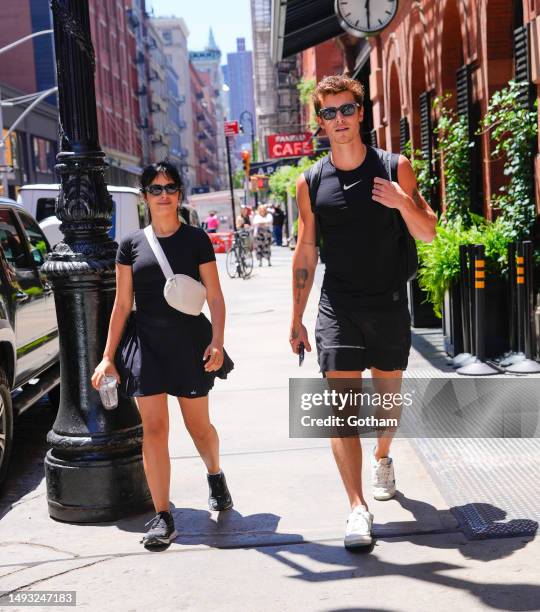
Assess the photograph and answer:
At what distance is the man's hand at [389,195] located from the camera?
434cm

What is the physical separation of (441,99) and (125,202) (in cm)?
682

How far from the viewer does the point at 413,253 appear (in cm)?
467

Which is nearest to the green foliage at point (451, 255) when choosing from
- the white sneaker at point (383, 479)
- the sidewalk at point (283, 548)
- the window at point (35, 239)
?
the sidewalk at point (283, 548)

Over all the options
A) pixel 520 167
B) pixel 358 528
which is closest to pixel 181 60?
pixel 520 167

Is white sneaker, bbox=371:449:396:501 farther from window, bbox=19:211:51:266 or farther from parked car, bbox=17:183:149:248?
parked car, bbox=17:183:149:248

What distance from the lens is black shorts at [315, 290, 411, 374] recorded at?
15.0ft

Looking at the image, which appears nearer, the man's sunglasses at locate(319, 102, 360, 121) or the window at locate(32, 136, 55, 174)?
the man's sunglasses at locate(319, 102, 360, 121)

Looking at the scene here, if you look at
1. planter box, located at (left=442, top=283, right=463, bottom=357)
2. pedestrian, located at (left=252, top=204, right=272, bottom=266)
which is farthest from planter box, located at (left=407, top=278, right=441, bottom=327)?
pedestrian, located at (left=252, top=204, right=272, bottom=266)

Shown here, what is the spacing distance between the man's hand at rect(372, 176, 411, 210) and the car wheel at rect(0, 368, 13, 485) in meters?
2.89

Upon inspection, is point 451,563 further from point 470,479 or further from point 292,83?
point 292,83

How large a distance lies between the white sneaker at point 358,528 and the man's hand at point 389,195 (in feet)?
4.74

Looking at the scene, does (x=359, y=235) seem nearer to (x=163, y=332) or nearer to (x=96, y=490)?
(x=163, y=332)

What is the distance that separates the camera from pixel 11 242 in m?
7.75

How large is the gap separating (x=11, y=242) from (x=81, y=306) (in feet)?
8.88
